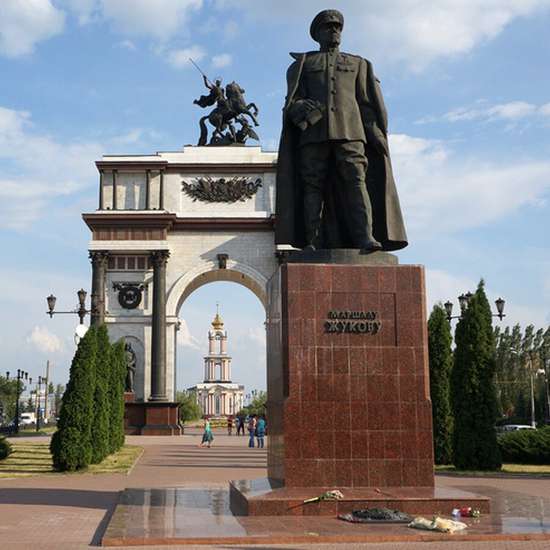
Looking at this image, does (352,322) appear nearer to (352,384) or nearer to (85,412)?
(352,384)

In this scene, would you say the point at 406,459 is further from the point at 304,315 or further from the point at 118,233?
the point at 118,233

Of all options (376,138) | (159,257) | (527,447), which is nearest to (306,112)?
(376,138)

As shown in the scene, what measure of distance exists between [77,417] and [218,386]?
4350 inches

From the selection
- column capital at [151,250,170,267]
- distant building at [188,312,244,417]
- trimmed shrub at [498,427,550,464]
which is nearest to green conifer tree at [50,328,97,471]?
trimmed shrub at [498,427,550,464]

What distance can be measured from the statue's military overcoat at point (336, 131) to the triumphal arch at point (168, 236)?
29.9m

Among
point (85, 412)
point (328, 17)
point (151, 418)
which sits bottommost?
point (151, 418)

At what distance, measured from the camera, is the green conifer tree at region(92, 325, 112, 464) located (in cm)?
2169

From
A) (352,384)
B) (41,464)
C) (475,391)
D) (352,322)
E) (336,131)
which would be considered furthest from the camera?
(41,464)

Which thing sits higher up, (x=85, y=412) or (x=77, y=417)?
(x=85, y=412)

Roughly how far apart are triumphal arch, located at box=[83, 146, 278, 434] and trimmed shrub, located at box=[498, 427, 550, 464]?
20748 mm

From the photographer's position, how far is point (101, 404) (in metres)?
22.8

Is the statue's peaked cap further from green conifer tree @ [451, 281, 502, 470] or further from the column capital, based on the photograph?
the column capital

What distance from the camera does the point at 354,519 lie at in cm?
840

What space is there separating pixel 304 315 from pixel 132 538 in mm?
3448
